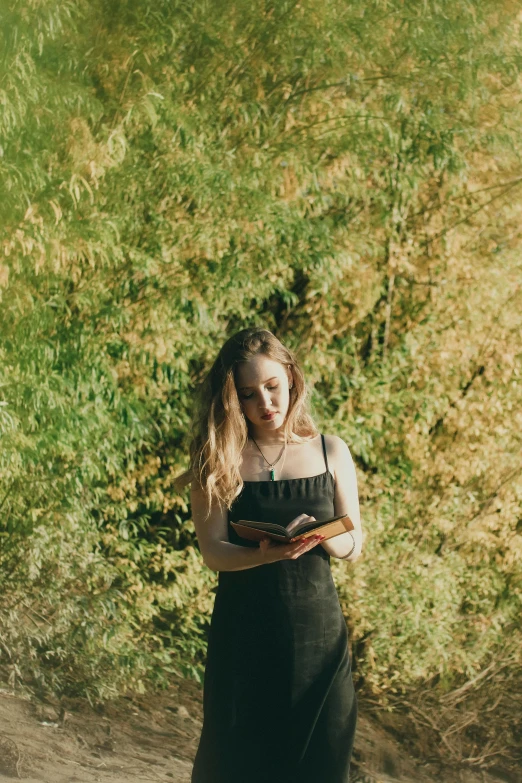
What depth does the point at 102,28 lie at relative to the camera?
13.1 feet

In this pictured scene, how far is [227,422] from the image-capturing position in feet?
7.23

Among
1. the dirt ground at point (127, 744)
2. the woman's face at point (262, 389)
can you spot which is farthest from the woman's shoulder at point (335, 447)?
the dirt ground at point (127, 744)

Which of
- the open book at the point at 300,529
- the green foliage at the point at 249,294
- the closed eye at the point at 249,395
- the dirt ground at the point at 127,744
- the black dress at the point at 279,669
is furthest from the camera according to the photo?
the green foliage at the point at 249,294

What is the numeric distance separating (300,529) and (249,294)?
254 centimetres

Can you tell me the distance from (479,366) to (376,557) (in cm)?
114

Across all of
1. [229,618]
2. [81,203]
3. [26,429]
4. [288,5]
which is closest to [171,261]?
[81,203]

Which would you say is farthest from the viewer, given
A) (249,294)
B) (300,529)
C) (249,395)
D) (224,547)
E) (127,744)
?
(249,294)

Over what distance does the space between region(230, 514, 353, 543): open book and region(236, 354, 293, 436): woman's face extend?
32 centimetres

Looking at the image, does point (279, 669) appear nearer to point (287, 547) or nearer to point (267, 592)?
point (267, 592)

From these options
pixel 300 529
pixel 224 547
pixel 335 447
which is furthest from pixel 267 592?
pixel 335 447

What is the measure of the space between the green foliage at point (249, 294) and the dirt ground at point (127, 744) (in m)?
0.14

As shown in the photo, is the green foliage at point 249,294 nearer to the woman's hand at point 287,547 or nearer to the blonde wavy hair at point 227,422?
the blonde wavy hair at point 227,422

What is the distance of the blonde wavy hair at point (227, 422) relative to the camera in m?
2.17

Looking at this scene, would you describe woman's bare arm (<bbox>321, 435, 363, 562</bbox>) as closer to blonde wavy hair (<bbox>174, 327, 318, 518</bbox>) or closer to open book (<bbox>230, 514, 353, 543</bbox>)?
blonde wavy hair (<bbox>174, 327, 318, 518</bbox>)
